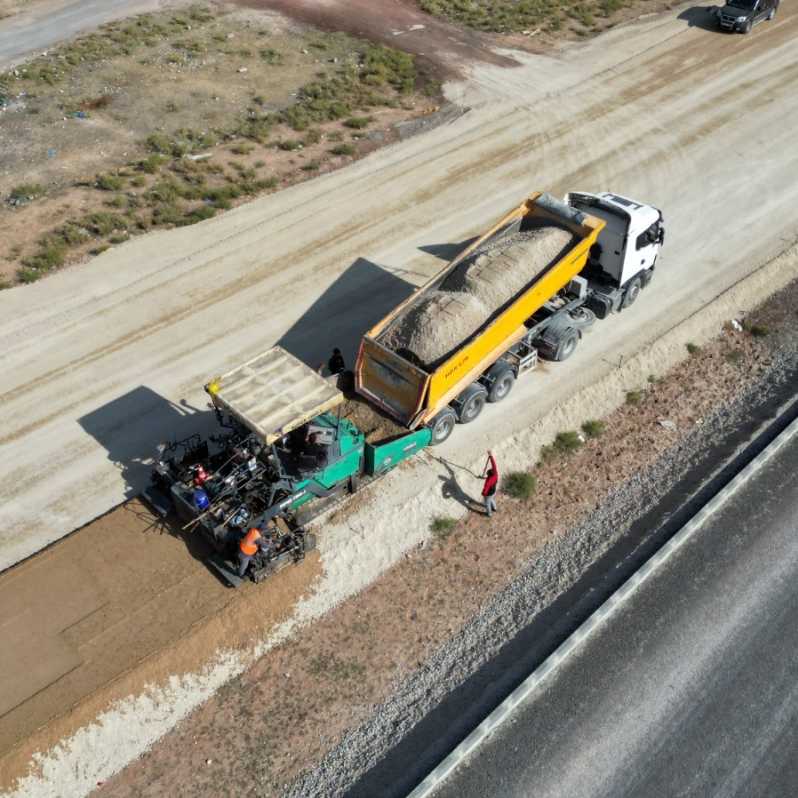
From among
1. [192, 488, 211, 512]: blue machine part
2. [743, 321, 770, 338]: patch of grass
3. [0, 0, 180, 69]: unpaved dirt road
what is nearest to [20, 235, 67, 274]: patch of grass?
[192, 488, 211, 512]: blue machine part

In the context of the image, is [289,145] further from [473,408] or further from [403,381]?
[403,381]

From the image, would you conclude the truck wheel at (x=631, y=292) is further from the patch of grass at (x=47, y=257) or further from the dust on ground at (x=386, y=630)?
the patch of grass at (x=47, y=257)

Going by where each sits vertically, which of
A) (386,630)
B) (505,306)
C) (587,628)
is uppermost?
(505,306)

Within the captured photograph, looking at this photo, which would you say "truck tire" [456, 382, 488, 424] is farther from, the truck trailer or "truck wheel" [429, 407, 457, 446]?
"truck wheel" [429, 407, 457, 446]

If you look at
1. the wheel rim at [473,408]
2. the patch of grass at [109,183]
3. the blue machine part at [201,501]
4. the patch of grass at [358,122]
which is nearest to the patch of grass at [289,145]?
the patch of grass at [358,122]

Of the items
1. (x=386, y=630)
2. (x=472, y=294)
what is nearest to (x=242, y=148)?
(x=472, y=294)

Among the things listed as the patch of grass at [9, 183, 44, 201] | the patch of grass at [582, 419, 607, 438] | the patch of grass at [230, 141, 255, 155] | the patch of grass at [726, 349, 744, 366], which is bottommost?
the patch of grass at [582, 419, 607, 438]
